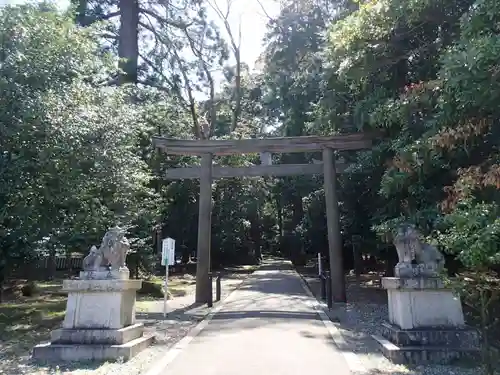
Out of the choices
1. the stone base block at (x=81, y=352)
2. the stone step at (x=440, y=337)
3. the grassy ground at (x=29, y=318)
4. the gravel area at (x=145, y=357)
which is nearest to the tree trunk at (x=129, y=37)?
the grassy ground at (x=29, y=318)

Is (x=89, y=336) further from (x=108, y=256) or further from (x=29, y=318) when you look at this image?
(x=29, y=318)

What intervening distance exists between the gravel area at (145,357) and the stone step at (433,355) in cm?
358

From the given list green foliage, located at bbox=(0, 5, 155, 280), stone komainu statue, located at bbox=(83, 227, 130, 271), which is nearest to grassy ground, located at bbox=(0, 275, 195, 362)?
green foliage, located at bbox=(0, 5, 155, 280)

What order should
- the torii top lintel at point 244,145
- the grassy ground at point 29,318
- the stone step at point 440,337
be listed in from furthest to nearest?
the torii top lintel at point 244,145 < the grassy ground at point 29,318 < the stone step at point 440,337

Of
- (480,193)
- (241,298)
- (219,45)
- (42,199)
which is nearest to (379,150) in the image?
(480,193)

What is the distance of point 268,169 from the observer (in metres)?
13.6

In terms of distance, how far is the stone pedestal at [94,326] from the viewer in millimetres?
6508

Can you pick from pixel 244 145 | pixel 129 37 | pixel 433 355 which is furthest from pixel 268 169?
pixel 129 37

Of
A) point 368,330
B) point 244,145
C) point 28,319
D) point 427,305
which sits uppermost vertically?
point 244,145

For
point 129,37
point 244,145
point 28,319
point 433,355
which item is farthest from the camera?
point 129,37

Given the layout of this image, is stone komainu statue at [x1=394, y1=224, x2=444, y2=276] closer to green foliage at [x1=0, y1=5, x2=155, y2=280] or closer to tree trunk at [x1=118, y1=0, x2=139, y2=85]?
green foliage at [x1=0, y1=5, x2=155, y2=280]

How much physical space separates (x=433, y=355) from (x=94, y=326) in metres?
5.04

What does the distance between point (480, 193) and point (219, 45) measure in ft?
62.6

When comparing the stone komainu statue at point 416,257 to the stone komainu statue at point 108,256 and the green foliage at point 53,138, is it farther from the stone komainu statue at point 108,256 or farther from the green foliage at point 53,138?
the green foliage at point 53,138
